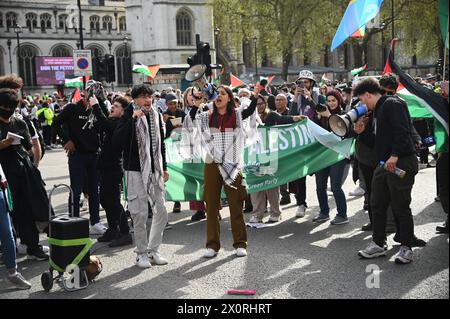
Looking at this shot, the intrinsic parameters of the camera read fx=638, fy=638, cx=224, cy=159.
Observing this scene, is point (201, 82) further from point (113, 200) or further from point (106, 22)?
point (106, 22)

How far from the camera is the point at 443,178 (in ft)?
24.5

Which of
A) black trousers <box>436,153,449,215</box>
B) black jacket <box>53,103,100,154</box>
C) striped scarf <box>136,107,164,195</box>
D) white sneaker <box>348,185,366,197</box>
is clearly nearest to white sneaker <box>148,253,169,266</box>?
striped scarf <box>136,107,164,195</box>

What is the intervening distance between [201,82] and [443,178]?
4.78 meters

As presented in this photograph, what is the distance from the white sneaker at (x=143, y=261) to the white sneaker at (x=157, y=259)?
9 centimetres

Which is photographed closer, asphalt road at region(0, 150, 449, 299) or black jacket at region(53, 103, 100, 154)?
asphalt road at region(0, 150, 449, 299)

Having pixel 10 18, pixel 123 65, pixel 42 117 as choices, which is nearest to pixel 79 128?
pixel 42 117

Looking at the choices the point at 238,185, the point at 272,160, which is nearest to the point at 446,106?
the point at 238,185

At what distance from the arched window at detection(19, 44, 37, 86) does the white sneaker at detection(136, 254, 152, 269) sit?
179 ft

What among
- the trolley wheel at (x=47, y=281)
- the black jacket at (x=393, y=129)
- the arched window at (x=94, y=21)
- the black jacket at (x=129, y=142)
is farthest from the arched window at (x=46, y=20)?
the black jacket at (x=393, y=129)

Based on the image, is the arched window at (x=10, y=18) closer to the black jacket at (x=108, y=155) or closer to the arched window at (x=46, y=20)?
the arched window at (x=46, y=20)

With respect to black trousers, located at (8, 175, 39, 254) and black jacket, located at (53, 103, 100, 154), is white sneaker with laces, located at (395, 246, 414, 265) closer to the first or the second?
black trousers, located at (8, 175, 39, 254)

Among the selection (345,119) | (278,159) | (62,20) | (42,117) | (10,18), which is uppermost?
(62,20)

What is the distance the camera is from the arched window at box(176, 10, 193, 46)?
61.1m
